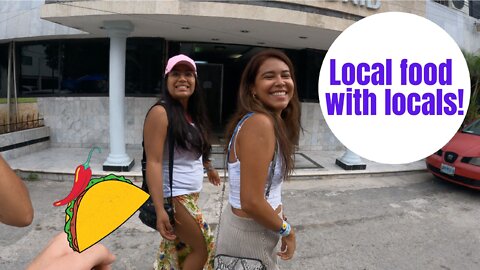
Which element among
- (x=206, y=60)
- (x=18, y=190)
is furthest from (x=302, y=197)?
(x=206, y=60)

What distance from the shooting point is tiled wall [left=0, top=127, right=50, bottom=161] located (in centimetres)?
614

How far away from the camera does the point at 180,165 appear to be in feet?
6.64

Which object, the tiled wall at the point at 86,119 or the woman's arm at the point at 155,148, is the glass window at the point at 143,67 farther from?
the woman's arm at the point at 155,148

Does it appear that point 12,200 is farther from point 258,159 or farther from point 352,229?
point 352,229

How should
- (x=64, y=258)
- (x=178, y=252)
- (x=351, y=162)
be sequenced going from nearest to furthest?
(x=64, y=258) < (x=178, y=252) < (x=351, y=162)

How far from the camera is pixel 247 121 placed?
1.40 m

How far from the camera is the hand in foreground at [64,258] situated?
109cm

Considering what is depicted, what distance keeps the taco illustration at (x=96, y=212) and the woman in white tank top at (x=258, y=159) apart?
1.77 feet

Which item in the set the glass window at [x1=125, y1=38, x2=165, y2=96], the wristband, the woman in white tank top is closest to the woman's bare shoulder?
the woman in white tank top

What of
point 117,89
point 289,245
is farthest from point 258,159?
point 117,89

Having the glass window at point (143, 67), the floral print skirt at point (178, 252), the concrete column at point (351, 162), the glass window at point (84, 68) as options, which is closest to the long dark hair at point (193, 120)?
the floral print skirt at point (178, 252)

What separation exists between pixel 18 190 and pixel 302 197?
4563 mm

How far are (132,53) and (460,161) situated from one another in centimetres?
704

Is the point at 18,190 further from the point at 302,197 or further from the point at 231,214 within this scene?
the point at 302,197
